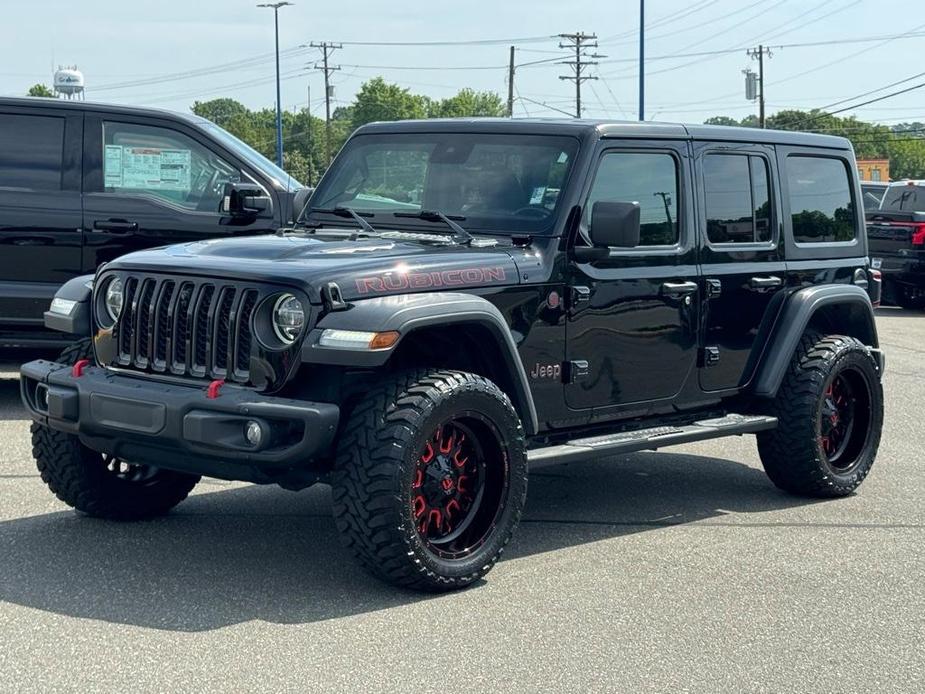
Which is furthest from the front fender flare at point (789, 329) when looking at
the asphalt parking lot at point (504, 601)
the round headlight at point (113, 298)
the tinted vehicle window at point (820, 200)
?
the round headlight at point (113, 298)

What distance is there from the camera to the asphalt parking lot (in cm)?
471

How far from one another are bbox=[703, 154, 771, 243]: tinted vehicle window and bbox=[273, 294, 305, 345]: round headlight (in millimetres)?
2556

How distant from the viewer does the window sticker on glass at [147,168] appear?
1014cm

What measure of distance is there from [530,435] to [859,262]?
110 inches

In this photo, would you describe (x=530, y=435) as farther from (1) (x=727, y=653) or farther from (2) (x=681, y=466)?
(2) (x=681, y=466)

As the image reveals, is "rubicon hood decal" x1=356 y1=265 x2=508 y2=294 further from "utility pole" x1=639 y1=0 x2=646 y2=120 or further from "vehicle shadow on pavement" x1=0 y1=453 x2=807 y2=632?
"utility pole" x1=639 y1=0 x2=646 y2=120

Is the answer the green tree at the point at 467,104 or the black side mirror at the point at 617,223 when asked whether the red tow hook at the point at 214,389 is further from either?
the green tree at the point at 467,104

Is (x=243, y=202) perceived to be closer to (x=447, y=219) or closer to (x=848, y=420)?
(x=447, y=219)

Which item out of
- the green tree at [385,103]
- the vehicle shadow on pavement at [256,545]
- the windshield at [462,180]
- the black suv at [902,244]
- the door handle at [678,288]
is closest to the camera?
the vehicle shadow on pavement at [256,545]

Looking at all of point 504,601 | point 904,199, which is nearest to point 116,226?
point 504,601

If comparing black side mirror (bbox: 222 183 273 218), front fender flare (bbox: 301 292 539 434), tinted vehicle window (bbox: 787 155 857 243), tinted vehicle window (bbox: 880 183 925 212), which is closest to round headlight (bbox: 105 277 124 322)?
front fender flare (bbox: 301 292 539 434)

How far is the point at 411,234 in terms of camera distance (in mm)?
6637

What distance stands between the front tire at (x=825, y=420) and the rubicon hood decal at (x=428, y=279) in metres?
2.15

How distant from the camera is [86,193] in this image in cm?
1003
